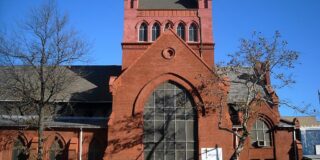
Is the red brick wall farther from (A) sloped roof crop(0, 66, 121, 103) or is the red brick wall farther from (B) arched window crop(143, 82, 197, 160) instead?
(B) arched window crop(143, 82, 197, 160)

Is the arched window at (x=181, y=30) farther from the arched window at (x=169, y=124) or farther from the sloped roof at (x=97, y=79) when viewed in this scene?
the arched window at (x=169, y=124)

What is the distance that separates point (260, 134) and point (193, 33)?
10416 mm

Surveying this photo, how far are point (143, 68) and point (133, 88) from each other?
1.65 metres

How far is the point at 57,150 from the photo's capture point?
29.2 m

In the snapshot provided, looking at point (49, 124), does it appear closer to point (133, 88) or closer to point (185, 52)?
point (133, 88)

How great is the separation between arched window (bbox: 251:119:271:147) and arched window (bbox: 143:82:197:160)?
5472 mm

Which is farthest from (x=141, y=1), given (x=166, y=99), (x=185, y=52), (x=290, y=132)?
(x=290, y=132)

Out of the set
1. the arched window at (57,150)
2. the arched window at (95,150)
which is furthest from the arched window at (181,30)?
the arched window at (57,150)

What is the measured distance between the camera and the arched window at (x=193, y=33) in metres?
34.5

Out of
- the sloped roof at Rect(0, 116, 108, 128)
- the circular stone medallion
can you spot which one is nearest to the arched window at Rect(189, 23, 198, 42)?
the circular stone medallion

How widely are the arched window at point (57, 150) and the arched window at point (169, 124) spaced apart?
6.40 m

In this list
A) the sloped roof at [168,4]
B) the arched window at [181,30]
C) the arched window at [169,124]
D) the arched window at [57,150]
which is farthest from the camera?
the sloped roof at [168,4]

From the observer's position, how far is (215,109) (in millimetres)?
27734

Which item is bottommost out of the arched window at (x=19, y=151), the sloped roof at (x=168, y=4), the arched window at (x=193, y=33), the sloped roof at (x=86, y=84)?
the arched window at (x=19, y=151)
